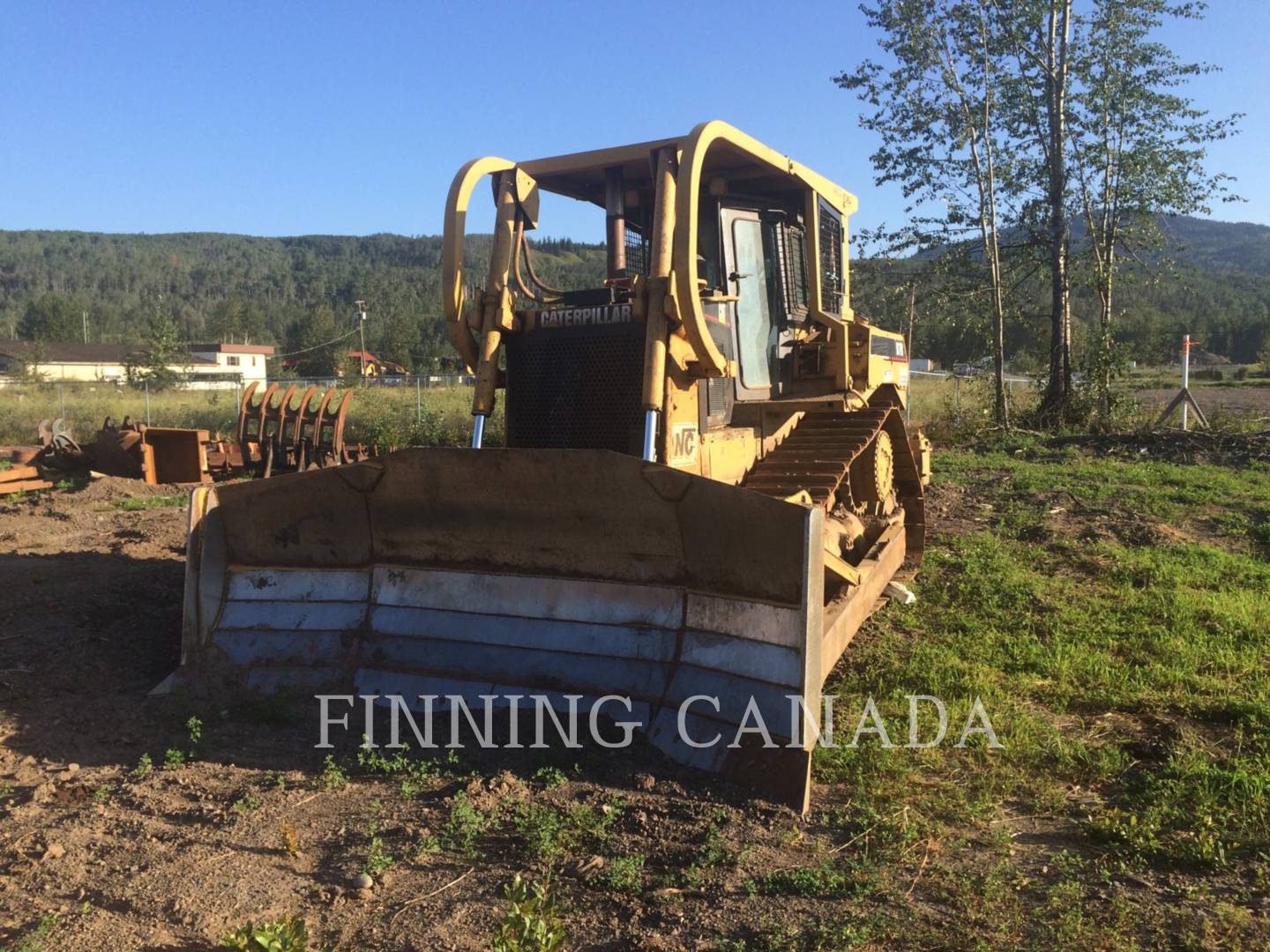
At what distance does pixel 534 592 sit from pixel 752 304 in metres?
2.45

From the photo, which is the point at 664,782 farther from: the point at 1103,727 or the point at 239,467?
the point at 239,467

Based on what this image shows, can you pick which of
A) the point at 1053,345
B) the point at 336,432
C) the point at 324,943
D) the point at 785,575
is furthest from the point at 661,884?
the point at 1053,345

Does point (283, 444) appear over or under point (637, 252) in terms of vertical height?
under

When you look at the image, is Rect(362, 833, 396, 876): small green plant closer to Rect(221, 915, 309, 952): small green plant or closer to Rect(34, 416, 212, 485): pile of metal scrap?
Rect(221, 915, 309, 952): small green plant

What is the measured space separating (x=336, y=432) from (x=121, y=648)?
762 centimetres

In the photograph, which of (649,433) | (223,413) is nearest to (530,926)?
(649,433)

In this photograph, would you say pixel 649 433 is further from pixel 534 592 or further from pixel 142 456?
pixel 142 456

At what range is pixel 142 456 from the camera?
1316 cm

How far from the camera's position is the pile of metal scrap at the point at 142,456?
1312 cm

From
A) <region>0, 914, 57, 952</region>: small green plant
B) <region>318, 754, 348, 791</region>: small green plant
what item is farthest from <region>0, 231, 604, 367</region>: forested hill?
<region>0, 914, 57, 952</region>: small green plant

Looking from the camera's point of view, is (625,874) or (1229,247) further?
(1229,247)

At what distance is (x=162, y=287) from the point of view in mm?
144000

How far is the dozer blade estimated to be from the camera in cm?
394

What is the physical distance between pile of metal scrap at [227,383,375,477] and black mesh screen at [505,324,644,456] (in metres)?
8.10
